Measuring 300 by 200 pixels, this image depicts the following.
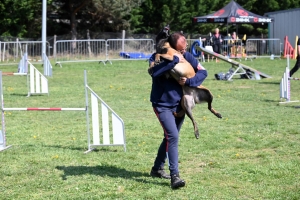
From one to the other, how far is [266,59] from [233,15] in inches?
127

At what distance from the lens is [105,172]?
7.22m

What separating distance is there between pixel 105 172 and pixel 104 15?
113ft

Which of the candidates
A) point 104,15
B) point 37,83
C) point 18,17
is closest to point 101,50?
point 18,17

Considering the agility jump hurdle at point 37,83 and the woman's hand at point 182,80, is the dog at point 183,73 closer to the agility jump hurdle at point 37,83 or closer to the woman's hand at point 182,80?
the woman's hand at point 182,80

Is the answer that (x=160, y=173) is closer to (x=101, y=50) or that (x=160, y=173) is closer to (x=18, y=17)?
(x=101, y=50)

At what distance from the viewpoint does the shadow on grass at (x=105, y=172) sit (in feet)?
22.8

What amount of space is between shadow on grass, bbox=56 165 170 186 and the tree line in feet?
102

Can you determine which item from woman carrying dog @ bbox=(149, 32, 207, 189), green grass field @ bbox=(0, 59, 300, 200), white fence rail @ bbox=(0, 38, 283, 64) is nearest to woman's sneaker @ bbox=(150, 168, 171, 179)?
green grass field @ bbox=(0, 59, 300, 200)

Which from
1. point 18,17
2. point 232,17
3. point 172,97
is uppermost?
point 18,17

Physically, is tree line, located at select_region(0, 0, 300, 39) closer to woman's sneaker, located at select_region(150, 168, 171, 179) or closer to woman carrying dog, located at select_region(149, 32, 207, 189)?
woman's sneaker, located at select_region(150, 168, 171, 179)

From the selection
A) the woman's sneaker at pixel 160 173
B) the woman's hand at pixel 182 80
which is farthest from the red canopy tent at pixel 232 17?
the woman's hand at pixel 182 80

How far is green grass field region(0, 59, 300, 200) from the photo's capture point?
638 centimetres

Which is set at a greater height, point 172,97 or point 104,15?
point 104,15

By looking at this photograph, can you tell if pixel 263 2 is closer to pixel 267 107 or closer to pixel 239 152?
pixel 267 107
